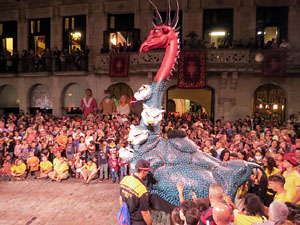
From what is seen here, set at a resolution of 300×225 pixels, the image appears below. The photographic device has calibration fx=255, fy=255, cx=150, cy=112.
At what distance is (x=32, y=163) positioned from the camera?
880 cm

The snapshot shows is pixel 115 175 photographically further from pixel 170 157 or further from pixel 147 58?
pixel 147 58

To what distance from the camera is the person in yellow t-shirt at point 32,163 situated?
8.81 meters

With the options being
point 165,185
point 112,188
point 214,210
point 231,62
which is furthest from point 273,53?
point 214,210

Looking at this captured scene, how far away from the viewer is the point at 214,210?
289cm

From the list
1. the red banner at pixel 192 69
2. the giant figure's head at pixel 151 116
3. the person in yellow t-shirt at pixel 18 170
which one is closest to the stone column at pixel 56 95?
the red banner at pixel 192 69

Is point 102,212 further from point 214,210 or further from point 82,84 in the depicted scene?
point 82,84

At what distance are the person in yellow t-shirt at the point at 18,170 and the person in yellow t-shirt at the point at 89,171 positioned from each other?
2.13 m

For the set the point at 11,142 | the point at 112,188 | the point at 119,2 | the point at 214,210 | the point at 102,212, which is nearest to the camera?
the point at 214,210

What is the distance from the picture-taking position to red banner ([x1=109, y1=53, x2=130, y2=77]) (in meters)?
15.6

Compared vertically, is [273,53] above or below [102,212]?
above

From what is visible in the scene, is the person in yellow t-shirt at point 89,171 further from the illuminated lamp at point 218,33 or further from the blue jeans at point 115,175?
the illuminated lamp at point 218,33

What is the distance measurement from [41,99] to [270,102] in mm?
15439

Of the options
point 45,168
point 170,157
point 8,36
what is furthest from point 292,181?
point 8,36

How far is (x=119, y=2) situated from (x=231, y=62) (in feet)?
27.0
